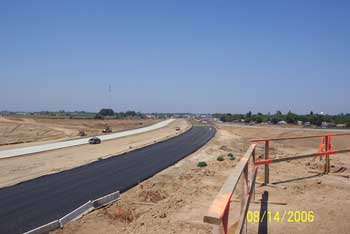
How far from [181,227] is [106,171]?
499 inches

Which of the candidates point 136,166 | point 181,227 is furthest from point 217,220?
point 136,166

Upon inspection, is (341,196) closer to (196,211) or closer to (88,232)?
(196,211)

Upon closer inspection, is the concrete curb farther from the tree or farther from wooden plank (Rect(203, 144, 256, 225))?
the tree

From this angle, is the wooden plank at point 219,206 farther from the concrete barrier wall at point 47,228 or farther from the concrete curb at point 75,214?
the concrete curb at point 75,214

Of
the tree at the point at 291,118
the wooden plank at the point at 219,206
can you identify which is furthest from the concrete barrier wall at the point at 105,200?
the tree at the point at 291,118

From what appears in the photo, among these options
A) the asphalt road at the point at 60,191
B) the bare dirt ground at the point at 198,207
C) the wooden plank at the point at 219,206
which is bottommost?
the asphalt road at the point at 60,191

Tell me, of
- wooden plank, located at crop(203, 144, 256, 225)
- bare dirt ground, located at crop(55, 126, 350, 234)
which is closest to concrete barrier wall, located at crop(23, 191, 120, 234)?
bare dirt ground, located at crop(55, 126, 350, 234)

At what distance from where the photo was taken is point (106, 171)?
1966 cm

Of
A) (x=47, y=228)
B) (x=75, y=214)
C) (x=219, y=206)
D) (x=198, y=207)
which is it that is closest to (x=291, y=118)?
(x=198, y=207)

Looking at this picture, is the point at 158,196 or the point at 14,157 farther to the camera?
the point at 14,157

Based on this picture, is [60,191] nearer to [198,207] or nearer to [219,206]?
[198,207]

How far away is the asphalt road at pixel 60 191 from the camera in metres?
10.3

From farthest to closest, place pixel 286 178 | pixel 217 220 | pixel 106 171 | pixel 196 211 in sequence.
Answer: pixel 106 171 → pixel 286 178 → pixel 196 211 → pixel 217 220

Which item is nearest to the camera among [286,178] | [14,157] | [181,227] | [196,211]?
[181,227]
